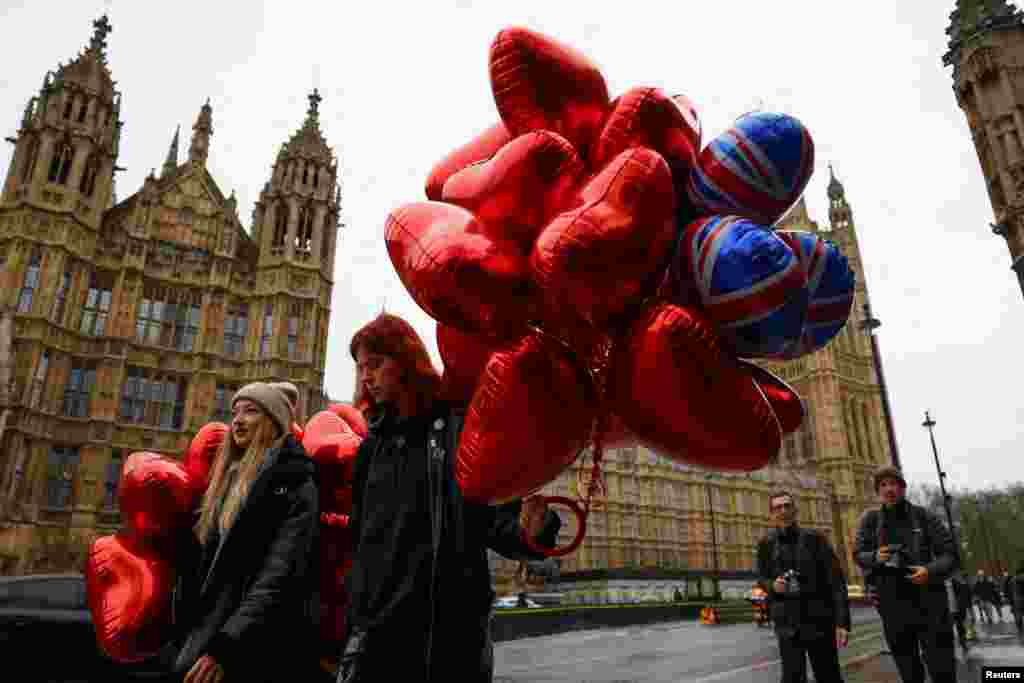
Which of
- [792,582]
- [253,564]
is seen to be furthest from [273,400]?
[792,582]

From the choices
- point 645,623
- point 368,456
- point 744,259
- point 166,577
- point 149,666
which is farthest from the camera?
point 645,623

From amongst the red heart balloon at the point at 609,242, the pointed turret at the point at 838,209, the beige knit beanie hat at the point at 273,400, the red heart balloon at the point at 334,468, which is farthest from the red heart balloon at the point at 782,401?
the pointed turret at the point at 838,209

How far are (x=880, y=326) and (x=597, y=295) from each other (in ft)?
55.3

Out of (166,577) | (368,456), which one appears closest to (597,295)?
(368,456)

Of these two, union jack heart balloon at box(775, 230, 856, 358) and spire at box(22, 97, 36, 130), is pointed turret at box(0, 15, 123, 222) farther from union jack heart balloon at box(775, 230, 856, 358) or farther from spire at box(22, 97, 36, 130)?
union jack heart balloon at box(775, 230, 856, 358)

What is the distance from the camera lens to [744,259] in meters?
1.79

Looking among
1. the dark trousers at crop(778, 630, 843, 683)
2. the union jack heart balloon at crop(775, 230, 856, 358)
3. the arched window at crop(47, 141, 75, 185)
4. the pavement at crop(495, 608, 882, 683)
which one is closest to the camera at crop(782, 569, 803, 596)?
the dark trousers at crop(778, 630, 843, 683)

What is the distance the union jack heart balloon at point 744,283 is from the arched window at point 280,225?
30.8m

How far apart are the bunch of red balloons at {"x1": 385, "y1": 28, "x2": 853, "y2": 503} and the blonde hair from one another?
1.06 metres

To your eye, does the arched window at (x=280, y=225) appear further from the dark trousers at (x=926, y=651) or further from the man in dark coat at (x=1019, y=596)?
the dark trousers at (x=926, y=651)

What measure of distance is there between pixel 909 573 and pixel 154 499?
478cm

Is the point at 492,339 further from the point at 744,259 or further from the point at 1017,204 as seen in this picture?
the point at 1017,204

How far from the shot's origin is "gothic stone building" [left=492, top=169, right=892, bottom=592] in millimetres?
43594

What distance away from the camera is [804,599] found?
4605 mm
